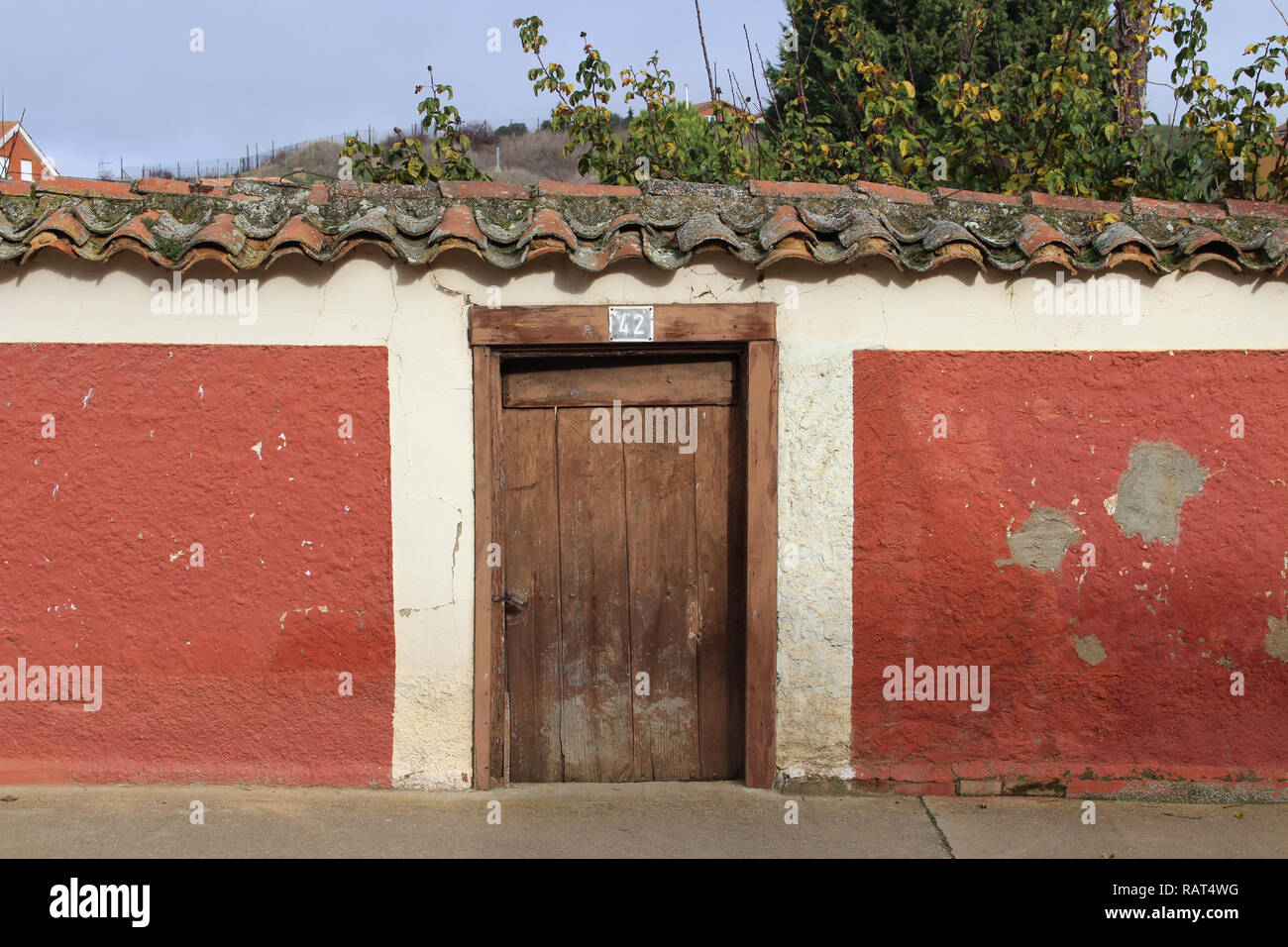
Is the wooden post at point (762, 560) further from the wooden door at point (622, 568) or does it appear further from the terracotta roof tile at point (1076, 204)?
the terracotta roof tile at point (1076, 204)

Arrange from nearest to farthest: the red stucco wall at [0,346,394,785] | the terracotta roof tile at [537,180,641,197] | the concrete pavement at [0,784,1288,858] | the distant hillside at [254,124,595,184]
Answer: the concrete pavement at [0,784,1288,858] → the red stucco wall at [0,346,394,785] → the terracotta roof tile at [537,180,641,197] → the distant hillside at [254,124,595,184]

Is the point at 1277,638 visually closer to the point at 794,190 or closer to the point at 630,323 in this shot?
the point at 794,190

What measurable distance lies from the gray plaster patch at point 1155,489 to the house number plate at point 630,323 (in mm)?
2252

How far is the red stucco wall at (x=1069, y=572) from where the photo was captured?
492 centimetres

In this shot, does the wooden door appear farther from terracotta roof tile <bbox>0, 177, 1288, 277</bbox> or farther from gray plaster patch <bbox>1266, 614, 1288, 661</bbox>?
gray plaster patch <bbox>1266, 614, 1288, 661</bbox>

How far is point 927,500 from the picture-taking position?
4.94m

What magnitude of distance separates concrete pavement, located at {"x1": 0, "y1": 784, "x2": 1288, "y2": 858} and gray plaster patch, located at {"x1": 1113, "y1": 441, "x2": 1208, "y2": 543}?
1.27 metres

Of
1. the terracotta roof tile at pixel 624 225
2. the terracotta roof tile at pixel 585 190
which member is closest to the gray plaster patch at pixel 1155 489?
the terracotta roof tile at pixel 624 225

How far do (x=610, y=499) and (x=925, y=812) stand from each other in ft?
6.53

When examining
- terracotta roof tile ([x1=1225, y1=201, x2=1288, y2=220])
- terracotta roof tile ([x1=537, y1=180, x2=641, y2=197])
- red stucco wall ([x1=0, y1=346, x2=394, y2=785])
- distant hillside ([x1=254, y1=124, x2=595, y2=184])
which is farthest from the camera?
distant hillside ([x1=254, y1=124, x2=595, y2=184])

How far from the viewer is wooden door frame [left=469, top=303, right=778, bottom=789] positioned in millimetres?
4867

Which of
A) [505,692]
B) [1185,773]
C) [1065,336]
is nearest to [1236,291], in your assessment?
[1065,336]

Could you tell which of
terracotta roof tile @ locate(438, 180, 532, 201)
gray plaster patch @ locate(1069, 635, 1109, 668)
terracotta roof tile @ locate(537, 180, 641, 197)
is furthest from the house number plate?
gray plaster patch @ locate(1069, 635, 1109, 668)

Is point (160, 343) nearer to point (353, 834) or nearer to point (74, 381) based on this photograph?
point (74, 381)
